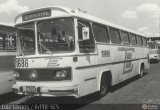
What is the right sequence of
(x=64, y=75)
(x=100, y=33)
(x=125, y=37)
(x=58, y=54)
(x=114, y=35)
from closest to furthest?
(x=64, y=75) < (x=58, y=54) < (x=100, y=33) < (x=114, y=35) < (x=125, y=37)

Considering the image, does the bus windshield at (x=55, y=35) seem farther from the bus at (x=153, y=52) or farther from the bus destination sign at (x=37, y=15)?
the bus at (x=153, y=52)

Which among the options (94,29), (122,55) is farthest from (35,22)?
(122,55)

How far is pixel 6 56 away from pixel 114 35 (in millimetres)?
4124

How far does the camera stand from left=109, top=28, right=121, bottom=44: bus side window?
9742 mm

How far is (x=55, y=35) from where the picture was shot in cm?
725

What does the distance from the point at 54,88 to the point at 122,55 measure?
187 inches

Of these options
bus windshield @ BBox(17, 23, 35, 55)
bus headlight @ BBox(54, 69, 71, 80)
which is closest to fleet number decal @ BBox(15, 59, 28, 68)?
bus windshield @ BBox(17, 23, 35, 55)

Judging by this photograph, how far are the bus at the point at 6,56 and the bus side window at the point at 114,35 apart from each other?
11.9ft

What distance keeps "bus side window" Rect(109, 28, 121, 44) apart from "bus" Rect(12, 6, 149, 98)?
37.8 inches

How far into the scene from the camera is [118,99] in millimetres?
8594

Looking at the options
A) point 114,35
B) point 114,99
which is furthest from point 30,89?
point 114,35

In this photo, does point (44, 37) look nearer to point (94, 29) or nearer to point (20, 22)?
point (20, 22)

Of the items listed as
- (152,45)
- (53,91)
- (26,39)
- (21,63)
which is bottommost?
(53,91)

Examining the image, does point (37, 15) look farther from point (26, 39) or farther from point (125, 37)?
point (125, 37)
